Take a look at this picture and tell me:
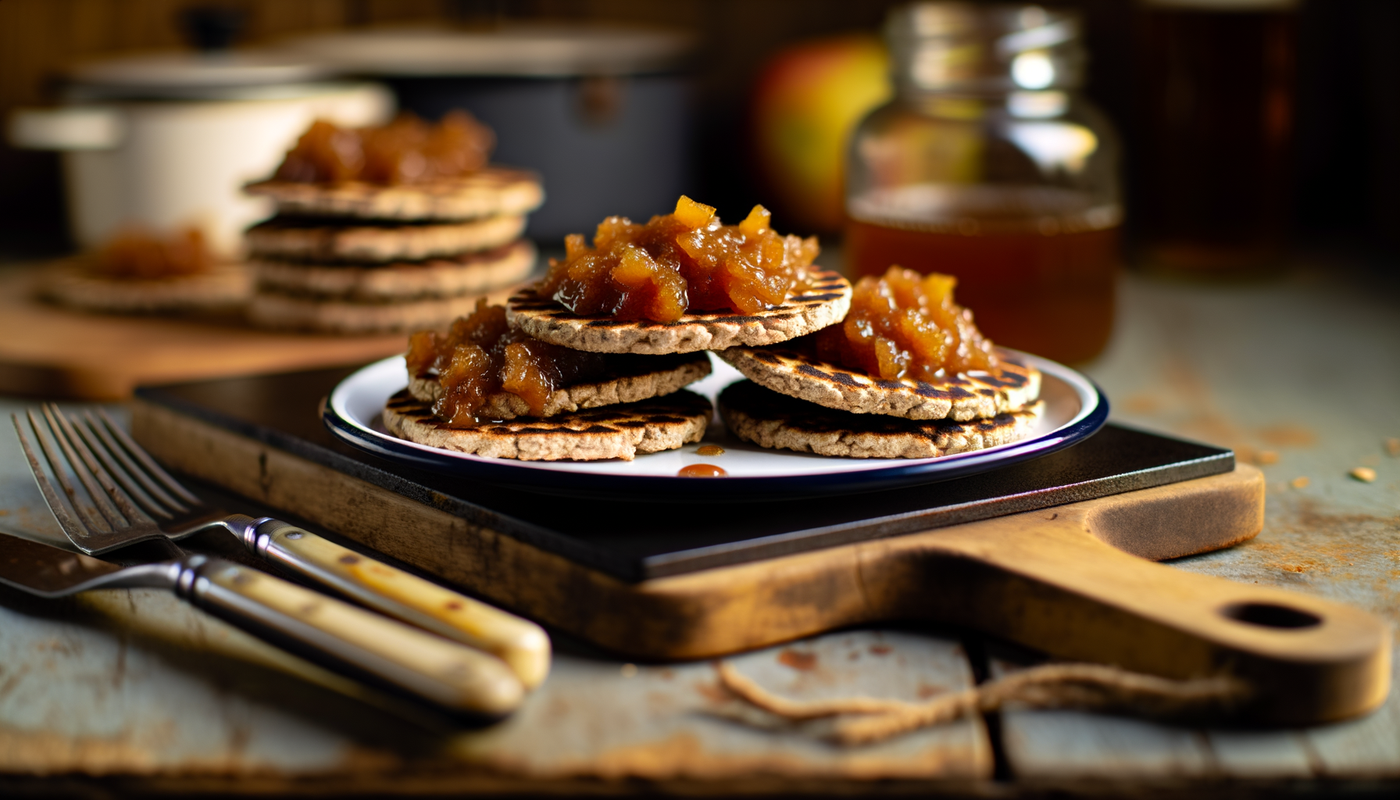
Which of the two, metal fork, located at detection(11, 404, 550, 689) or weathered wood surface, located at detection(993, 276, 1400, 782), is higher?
metal fork, located at detection(11, 404, 550, 689)

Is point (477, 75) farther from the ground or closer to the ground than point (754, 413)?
farther from the ground

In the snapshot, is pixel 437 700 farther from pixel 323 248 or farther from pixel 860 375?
pixel 323 248

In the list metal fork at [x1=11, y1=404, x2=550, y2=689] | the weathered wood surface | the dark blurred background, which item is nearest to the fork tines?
metal fork at [x1=11, y1=404, x2=550, y2=689]

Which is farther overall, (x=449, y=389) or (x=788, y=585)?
(x=449, y=389)

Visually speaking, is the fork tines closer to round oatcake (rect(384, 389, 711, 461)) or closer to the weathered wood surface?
round oatcake (rect(384, 389, 711, 461))

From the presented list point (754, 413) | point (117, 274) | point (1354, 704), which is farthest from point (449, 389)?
point (117, 274)

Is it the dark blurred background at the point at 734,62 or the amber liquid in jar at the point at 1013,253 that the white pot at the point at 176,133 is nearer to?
the dark blurred background at the point at 734,62

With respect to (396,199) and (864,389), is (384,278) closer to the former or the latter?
(396,199)

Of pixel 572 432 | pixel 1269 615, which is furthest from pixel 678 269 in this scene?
pixel 1269 615
